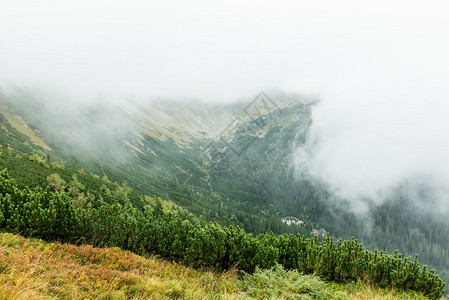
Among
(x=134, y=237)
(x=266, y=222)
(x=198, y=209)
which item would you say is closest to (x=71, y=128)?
(x=198, y=209)

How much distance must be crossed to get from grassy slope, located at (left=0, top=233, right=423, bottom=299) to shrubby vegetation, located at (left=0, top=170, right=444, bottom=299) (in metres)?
0.76

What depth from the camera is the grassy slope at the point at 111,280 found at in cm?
523

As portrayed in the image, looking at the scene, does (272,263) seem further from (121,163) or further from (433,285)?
(121,163)

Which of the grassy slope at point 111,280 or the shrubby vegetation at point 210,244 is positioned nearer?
the grassy slope at point 111,280

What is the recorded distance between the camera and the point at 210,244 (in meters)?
10.2

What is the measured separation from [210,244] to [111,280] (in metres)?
4.59

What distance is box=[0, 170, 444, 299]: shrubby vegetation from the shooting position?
9164 mm

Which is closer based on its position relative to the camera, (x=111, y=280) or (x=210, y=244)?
(x=111, y=280)

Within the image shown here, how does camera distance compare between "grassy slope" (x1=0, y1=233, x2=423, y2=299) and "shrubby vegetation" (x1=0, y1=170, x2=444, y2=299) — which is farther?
"shrubby vegetation" (x1=0, y1=170, x2=444, y2=299)

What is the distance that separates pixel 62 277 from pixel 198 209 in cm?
16046

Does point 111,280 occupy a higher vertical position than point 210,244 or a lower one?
lower

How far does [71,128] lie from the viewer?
574ft

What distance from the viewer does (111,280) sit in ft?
21.1

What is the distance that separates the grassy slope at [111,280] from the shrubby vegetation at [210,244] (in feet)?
2.49
